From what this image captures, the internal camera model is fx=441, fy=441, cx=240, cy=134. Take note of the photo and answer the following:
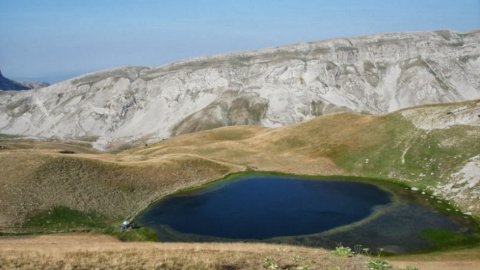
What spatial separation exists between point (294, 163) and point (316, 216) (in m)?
33.4

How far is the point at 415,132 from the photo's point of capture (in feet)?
291

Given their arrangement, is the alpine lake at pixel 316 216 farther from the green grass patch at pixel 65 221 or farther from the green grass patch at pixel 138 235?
the green grass patch at pixel 65 221

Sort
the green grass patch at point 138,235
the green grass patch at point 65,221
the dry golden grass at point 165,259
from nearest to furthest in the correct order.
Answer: the dry golden grass at point 165,259 → the green grass patch at point 138,235 → the green grass patch at point 65,221

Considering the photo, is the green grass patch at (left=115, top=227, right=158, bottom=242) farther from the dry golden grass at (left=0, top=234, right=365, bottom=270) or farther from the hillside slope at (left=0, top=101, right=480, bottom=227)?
the dry golden grass at (left=0, top=234, right=365, bottom=270)

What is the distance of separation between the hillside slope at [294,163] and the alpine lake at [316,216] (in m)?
4.18

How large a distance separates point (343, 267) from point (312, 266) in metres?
1.92

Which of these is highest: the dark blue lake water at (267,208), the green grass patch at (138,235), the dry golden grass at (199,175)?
the dry golden grass at (199,175)

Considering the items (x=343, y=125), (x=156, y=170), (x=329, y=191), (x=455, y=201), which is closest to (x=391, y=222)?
(x=455, y=201)

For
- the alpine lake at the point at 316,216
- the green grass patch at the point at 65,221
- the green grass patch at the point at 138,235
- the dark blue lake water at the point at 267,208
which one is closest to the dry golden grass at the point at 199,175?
the green grass patch at the point at 65,221

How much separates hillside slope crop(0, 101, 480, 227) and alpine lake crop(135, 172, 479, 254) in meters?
4.18

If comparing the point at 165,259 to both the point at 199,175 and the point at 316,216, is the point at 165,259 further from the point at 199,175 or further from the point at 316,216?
the point at 199,175

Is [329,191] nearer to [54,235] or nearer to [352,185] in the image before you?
[352,185]

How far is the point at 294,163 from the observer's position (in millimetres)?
Result: 94812

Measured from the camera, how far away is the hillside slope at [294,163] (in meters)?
65.4
